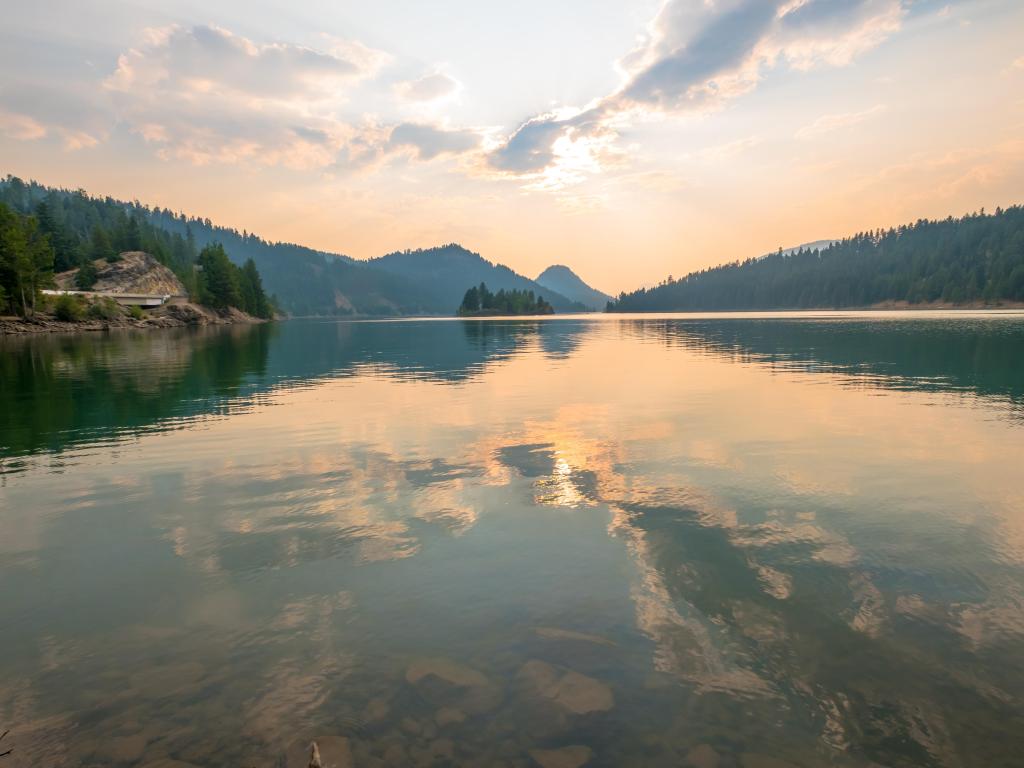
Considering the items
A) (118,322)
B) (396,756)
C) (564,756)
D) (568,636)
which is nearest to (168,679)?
(396,756)

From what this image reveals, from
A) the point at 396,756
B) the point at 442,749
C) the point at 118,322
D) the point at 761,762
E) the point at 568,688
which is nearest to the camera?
the point at 761,762

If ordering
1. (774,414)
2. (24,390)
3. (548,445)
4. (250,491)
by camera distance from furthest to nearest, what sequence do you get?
1. (24,390)
2. (774,414)
3. (548,445)
4. (250,491)

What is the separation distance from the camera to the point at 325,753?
6.67m

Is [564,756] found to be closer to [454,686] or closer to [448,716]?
[448,716]

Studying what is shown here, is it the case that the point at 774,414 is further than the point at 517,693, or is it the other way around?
the point at 774,414

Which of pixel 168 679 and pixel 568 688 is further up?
pixel 168 679

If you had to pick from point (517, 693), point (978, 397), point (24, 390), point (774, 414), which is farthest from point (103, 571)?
point (978, 397)

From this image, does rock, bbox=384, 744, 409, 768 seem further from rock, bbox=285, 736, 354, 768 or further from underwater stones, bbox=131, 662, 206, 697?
underwater stones, bbox=131, 662, 206, 697

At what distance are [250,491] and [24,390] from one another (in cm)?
3457

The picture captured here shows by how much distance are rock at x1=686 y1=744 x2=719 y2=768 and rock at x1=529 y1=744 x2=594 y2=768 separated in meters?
1.26

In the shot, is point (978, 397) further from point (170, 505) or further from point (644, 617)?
point (170, 505)

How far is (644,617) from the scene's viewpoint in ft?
32.1

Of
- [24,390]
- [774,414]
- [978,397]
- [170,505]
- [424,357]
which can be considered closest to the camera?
[170,505]

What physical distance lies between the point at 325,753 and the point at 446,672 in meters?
2.06
